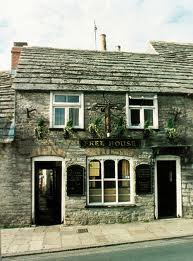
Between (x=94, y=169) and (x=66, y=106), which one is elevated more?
(x=66, y=106)

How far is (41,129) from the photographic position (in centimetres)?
1462

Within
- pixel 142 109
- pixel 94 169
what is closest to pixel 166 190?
pixel 94 169

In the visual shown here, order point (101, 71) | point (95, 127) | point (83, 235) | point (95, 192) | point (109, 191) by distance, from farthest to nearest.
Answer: point (101, 71)
point (109, 191)
point (95, 192)
point (95, 127)
point (83, 235)

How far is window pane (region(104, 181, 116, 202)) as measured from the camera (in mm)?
15148

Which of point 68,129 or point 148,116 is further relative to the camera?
point 148,116

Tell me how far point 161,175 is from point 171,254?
20.7 ft

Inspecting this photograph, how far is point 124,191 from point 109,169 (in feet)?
3.63

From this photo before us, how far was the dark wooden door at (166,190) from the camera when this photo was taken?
1602 cm

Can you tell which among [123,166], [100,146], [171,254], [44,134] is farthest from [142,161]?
[171,254]

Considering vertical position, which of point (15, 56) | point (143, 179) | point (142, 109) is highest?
point (15, 56)

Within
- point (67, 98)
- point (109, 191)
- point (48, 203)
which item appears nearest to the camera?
point (109, 191)

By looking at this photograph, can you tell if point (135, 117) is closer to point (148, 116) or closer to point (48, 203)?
point (148, 116)

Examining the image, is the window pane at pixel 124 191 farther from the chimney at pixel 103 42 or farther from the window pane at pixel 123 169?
the chimney at pixel 103 42

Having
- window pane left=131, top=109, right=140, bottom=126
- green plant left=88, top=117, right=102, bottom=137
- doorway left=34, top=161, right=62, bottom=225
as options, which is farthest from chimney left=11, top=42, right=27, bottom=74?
window pane left=131, top=109, right=140, bottom=126
